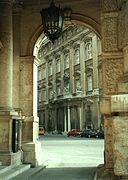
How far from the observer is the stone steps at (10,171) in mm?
9423

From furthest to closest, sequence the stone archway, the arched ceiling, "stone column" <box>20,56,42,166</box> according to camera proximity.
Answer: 1. the arched ceiling
2. "stone column" <box>20,56,42,166</box>
3. the stone archway

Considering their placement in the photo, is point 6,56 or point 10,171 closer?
point 10,171

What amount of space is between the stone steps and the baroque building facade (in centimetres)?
3857

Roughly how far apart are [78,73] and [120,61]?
50838 millimetres

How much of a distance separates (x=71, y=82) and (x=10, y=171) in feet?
169

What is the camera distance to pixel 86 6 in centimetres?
1332

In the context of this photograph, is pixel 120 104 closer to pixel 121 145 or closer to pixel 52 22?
pixel 121 145

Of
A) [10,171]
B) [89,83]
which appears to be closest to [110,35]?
[10,171]

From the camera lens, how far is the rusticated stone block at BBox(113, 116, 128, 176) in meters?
4.84

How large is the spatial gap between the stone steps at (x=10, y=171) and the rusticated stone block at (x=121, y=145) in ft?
15.6

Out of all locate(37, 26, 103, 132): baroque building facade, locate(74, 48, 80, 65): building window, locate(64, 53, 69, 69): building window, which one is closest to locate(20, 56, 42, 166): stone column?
locate(37, 26, 103, 132): baroque building facade

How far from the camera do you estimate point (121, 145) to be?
16.0 ft

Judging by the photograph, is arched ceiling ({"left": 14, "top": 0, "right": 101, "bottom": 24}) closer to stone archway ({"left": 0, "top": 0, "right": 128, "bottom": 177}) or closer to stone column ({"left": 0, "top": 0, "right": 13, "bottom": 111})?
stone archway ({"left": 0, "top": 0, "right": 128, "bottom": 177})

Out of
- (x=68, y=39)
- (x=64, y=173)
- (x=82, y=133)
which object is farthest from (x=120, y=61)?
(x=68, y=39)
